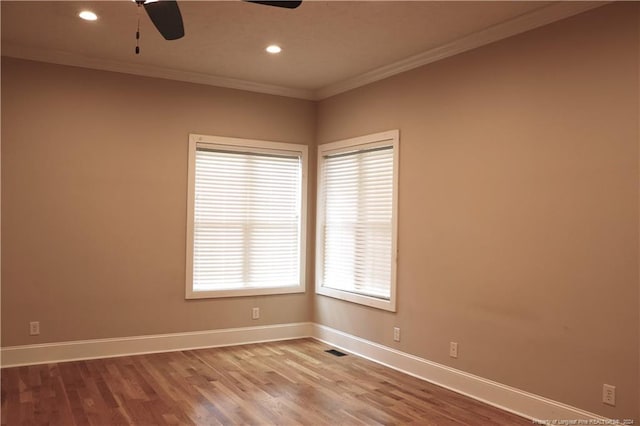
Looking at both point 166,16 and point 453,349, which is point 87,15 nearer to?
point 166,16

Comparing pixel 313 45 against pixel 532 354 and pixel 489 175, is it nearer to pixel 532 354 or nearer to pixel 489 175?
pixel 489 175

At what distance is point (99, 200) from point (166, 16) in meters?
2.78

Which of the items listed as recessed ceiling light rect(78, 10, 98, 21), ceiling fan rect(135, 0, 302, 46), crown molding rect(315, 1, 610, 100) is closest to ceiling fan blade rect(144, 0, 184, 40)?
ceiling fan rect(135, 0, 302, 46)

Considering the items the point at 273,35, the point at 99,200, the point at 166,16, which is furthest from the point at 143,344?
the point at 166,16

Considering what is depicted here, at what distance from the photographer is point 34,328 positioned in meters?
4.75

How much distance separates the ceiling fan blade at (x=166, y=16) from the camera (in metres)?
2.60

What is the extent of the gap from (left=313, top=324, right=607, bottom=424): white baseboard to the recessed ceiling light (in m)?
3.68

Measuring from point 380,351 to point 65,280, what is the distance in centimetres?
299

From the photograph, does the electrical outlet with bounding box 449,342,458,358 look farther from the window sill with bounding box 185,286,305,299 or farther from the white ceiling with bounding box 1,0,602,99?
the white ceiling with bounding box 1,0,602,99

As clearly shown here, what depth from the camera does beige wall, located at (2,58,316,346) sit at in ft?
15.4

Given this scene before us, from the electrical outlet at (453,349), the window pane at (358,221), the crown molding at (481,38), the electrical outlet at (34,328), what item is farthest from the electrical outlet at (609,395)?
the electrical outlet at (34,328)

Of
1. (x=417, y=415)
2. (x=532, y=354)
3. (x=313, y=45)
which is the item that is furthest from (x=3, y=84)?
(x=532, y=354)

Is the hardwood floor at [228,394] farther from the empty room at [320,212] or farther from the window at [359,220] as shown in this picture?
the window at [359,220]

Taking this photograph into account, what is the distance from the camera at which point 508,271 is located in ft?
12.7
